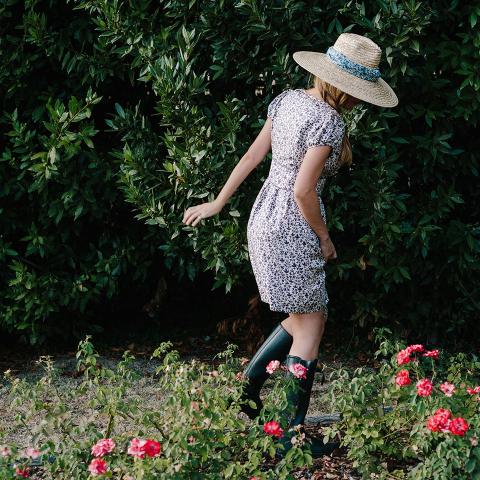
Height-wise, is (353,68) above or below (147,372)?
above

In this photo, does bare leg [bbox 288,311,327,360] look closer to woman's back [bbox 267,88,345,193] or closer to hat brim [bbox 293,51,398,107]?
woman's back [bbox 267,88,345,193]

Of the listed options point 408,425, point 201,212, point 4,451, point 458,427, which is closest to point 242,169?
point 201,212

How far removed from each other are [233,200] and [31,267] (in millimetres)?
1518

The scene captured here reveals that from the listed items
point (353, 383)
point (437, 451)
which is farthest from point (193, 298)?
point (437, 451)

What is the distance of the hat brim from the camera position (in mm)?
3475

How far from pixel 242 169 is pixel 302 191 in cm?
48

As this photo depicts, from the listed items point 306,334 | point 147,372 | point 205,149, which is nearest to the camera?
point 306,334

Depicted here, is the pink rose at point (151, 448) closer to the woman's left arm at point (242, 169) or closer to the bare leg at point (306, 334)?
the bare leg at point (306, 334)

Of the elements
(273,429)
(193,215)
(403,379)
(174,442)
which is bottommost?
(174,442)

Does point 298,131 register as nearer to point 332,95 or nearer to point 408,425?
point 332,95

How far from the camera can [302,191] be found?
3.48 metres

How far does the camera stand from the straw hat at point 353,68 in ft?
11.4

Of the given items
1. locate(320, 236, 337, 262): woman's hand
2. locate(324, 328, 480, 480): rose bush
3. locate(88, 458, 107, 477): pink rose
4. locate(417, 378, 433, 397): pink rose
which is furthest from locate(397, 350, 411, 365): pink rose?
locate(88, 458, 107, 477): pink rose

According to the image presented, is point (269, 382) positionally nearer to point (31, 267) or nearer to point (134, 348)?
point (134, 348)
